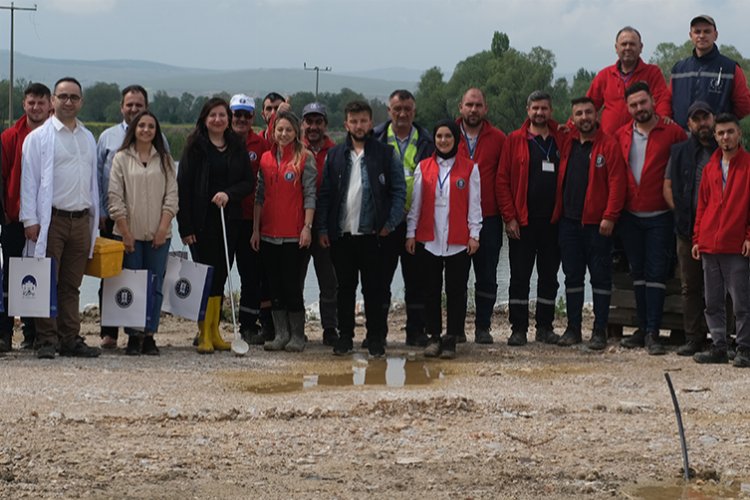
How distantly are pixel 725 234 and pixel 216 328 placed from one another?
394cm

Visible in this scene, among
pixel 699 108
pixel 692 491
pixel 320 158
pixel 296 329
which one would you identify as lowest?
pixel 692 491

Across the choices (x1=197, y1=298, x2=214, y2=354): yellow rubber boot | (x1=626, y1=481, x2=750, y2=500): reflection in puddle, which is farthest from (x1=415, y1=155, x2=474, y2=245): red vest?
(x1=626, y1=481, x2=750, y2=500): reflection in puddle

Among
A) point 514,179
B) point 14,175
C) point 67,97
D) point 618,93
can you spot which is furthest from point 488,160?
point 14,175

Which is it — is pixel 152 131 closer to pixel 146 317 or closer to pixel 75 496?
pixel 146 317

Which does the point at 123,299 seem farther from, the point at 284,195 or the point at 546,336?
the point at 546,336

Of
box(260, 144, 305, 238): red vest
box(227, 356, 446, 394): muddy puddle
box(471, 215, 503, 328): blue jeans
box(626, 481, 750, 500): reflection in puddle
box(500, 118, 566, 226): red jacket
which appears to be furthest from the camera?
box(471, 215, 503, 328): blue jeans

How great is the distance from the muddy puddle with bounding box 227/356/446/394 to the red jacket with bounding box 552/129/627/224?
183cm

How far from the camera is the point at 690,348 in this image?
36.2ft

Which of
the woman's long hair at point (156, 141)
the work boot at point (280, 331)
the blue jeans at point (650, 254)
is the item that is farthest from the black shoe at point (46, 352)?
the blue jeans at point (650, 254)

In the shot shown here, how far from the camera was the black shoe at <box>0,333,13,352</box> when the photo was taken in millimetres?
10578

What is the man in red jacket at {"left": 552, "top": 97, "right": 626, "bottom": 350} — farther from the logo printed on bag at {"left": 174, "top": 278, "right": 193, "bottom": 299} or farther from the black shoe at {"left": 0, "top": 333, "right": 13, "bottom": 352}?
the black shoe at {"left": 0, "top": 333, "right": 13, "bottom": 352}

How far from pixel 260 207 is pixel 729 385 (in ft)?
12.3

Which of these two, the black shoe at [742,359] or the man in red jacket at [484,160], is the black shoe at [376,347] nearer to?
the man in red jacket at [484,160]

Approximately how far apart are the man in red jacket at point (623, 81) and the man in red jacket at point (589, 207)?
535 mm
